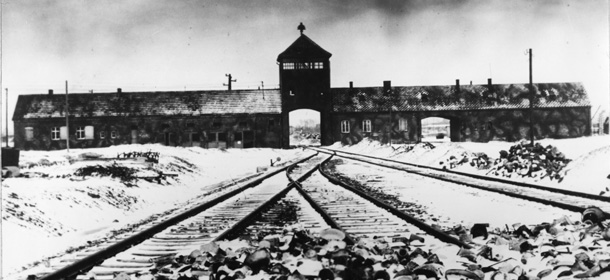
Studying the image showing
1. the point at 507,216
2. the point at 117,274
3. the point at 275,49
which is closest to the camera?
the point at 117,274

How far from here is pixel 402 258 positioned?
461cm

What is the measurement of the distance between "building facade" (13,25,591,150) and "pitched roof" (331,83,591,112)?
79mm

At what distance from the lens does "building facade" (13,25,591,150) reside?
2720 cm

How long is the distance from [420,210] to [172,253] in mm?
3944

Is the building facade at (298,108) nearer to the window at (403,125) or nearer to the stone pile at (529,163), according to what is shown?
the window at (403,125)

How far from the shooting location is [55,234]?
20.1 feet

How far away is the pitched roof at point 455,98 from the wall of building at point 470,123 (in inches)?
19.0

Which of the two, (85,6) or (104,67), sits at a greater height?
(85,6)

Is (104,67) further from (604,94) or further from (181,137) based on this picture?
(181,137)

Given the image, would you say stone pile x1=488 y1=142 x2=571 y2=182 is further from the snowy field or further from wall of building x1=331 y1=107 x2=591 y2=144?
wall of building x1=331 y1=107 x2=591 y2=144

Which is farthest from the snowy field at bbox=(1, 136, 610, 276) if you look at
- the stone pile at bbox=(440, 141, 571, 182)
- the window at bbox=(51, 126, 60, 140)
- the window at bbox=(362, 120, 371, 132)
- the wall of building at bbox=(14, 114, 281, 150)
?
the window at bbox=(362, 120, 371, 132)

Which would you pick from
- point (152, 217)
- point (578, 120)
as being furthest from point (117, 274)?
point (578, 120)

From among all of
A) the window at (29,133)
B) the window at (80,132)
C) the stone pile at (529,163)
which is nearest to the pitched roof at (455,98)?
the window at (80,132)

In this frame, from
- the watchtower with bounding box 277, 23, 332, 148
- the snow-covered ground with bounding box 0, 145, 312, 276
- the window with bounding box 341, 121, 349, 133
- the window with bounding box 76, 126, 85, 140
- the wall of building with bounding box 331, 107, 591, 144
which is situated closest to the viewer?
the snow-covered ground with bounding box 0, 145, 312, 276
